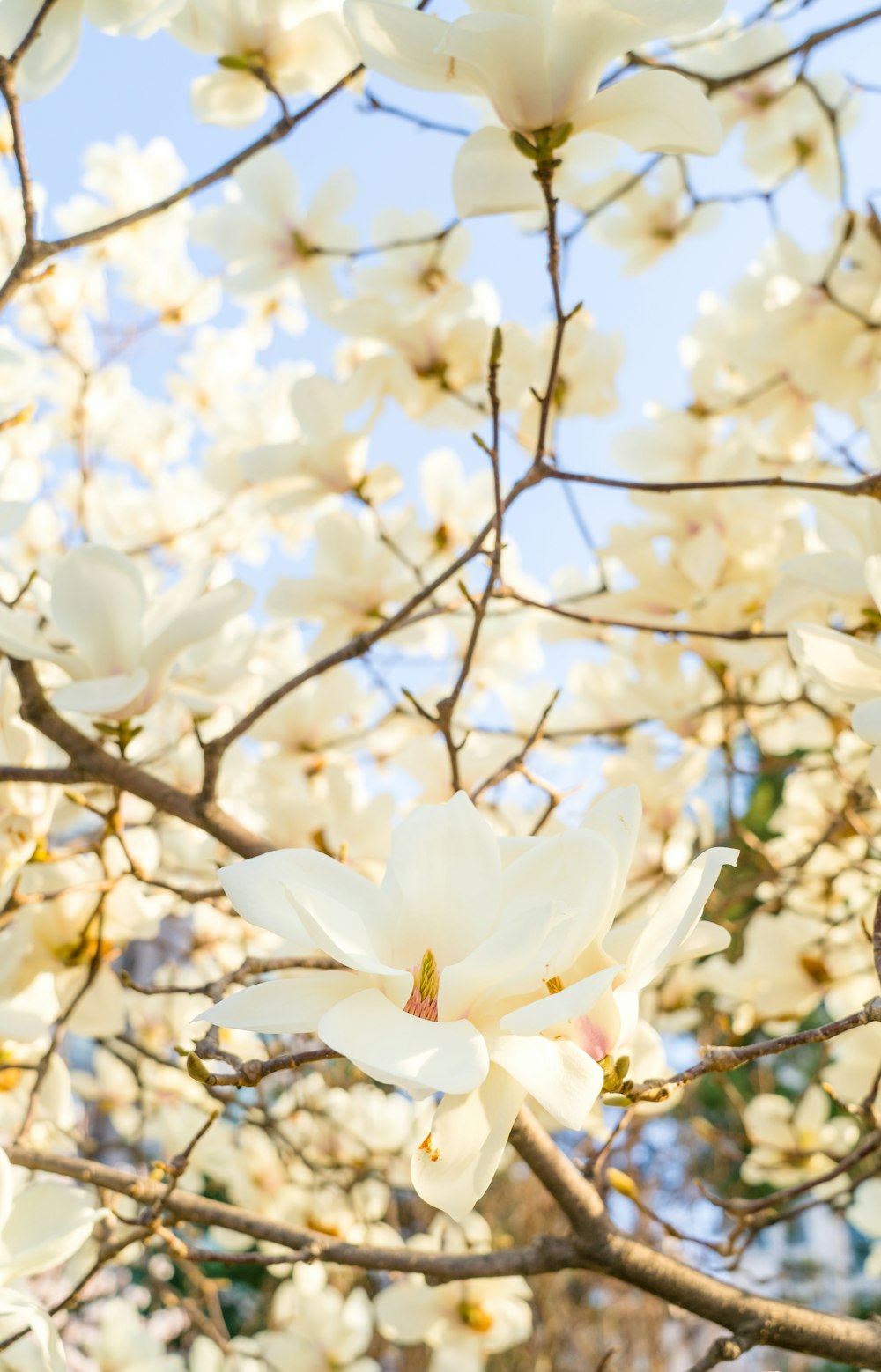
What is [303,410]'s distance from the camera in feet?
4.18

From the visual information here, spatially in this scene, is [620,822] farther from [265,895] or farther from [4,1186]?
[4,1186]

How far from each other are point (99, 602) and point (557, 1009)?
50 cm

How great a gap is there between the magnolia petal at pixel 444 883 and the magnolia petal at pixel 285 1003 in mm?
27

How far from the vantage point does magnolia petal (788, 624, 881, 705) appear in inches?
25.1

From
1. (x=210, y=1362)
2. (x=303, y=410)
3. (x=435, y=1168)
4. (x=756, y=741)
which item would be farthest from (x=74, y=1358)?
(x=435, y=1168)

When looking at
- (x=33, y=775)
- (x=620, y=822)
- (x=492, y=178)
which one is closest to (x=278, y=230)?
(x=492, y=178)

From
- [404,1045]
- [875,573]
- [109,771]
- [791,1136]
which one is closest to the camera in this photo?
[404,1045]

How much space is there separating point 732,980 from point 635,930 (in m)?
1.05

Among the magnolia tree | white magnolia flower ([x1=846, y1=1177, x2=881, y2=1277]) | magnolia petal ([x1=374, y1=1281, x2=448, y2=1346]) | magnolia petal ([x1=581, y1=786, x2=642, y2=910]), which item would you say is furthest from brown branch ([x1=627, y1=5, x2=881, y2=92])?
magnolia petal ([x1=374, y1=1281, x2=448, y2=1346])

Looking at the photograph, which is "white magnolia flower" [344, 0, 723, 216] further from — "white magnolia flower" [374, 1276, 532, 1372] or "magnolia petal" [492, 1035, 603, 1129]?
"white magnolia flower" [374, 1276, 532, 1372]

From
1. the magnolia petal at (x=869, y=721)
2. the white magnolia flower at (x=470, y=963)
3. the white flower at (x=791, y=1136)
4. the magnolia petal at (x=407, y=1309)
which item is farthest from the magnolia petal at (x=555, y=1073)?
the white flower at (x=791, y=1136)

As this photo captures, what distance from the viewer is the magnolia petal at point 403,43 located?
2.21 feet

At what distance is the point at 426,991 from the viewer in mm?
488

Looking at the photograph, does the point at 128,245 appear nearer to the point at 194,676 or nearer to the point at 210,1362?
the point at 194,676
